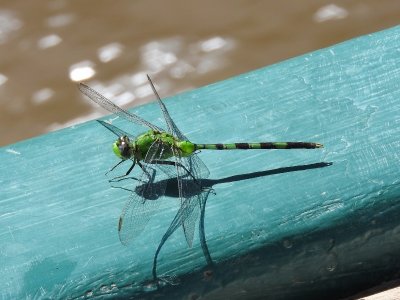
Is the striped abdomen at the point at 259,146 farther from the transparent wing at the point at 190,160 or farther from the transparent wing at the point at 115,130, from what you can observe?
the transparent wing at the point at 115,130

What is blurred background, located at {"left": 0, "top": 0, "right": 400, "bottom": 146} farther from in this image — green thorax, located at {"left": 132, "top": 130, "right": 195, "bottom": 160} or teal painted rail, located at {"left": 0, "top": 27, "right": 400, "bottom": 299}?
teal painted rail, located at {"left": 0, "top": 27, "right": 400, "bottom": 299}

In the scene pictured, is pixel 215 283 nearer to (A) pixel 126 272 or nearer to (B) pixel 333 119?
(A) pixel 126 272

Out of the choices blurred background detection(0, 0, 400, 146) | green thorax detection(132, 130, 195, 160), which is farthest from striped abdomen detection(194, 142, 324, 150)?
blurred background detection(0, 0, 400, 146)

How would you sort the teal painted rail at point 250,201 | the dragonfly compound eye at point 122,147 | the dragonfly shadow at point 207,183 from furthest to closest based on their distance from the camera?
the dragonfly compound eye at point 122,147
the dragonfly shadow at point 207,183
the teal painted rail at point 250,201

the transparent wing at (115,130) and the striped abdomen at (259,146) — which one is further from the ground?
the transparent wing at (115,130)

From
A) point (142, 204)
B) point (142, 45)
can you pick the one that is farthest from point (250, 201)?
point (142, 45)

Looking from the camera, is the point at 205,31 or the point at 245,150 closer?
the point at 245,150

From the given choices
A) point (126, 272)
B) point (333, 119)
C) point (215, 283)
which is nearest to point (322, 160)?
point (333, 119)

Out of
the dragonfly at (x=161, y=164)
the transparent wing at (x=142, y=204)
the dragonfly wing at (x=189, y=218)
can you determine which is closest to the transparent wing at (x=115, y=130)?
the dragonfly at (x=161, y=164)
